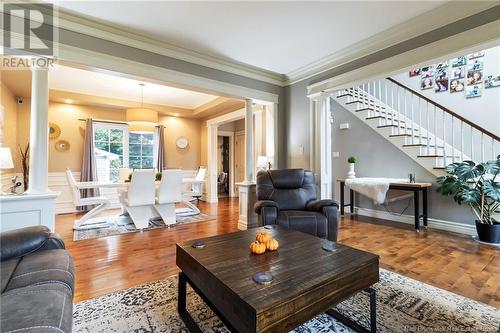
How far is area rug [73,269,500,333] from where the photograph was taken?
1.48 meters

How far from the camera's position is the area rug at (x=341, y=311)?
1.48 metres

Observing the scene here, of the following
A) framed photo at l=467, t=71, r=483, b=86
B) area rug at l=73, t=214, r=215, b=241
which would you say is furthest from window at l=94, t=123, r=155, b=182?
framed photo at l=467, t=71, r=483, b=86

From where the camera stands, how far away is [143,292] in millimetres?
1887

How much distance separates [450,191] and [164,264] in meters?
3.73

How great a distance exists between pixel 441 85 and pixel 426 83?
0.26 metres

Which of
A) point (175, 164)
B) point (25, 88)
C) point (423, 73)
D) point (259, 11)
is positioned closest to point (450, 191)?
point (423, 73)

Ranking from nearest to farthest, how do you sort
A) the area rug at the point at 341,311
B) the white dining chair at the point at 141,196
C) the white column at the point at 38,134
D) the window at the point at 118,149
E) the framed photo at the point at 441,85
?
the area rug at the point at 341,311 → the white column at the point at 38,134 → the white dining chair at the point at 141,196 → the framed photo at the point at 441,85 → the window at the point at 118,149

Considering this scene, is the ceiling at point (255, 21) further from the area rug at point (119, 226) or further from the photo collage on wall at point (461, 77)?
the area rug at point (119, 226)

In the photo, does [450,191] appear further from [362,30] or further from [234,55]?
[234,55]

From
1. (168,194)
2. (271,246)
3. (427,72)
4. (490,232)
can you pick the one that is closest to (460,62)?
(427,72)

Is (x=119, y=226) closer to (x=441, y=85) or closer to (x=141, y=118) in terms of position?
(x=141, y=118)

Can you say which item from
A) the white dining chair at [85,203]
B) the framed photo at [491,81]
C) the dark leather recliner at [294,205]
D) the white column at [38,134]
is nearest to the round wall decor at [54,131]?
the white dining chair at [85,203]

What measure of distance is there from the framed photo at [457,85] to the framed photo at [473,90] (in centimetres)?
9

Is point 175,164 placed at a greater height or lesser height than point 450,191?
greater
